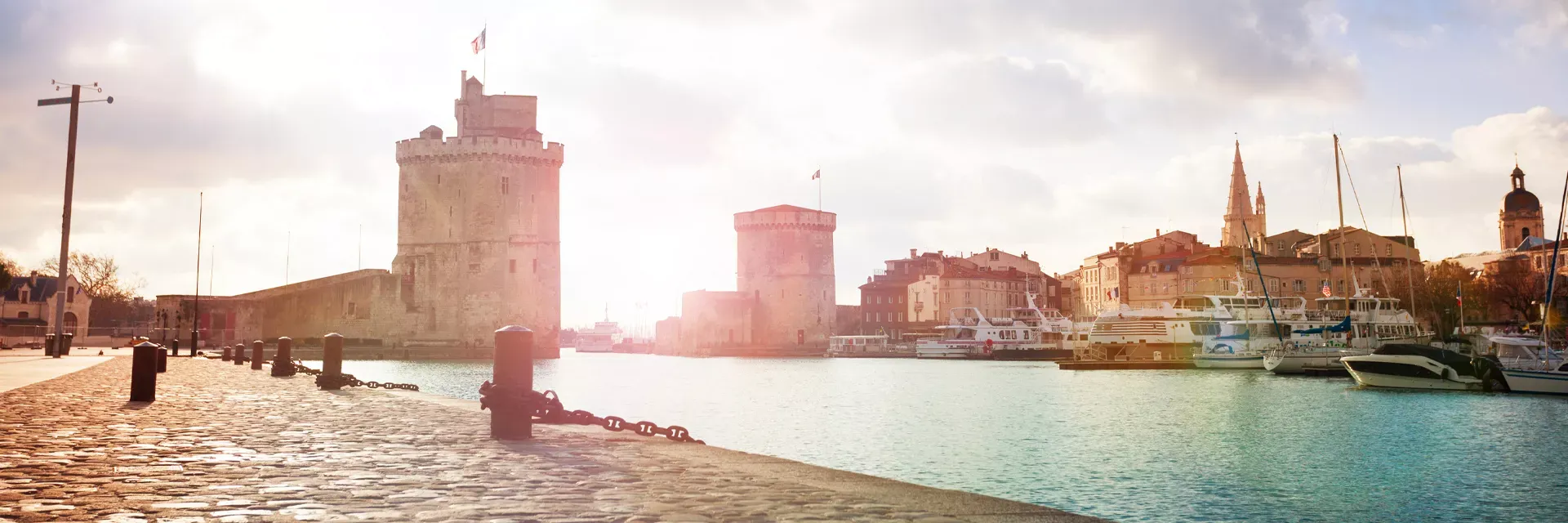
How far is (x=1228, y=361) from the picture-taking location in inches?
2094

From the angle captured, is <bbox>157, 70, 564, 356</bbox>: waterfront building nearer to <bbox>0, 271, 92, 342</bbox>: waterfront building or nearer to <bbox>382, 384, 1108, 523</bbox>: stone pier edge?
<bbox>0, 271, 92, 342</bbox>: waterfront building

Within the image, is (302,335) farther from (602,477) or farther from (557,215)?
(602,477)

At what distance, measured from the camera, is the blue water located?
14859mm

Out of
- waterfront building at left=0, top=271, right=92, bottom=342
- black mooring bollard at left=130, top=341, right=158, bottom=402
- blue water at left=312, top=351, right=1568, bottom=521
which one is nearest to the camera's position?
black mooring bollard at left=130, top=341, right=158, bottom=402

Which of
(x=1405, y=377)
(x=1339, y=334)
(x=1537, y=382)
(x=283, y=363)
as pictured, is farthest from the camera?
(x=1339, y=334)

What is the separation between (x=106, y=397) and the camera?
14.9 m

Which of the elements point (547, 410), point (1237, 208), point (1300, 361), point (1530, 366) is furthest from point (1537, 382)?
point (1237, 208)

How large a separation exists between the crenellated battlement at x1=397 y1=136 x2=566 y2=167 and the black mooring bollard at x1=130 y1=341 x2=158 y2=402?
5471 cm

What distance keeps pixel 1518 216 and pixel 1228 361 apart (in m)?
76.0

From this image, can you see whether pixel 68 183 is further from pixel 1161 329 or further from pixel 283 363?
pixel 1161 329

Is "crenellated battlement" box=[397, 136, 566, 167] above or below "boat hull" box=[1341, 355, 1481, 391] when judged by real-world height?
above

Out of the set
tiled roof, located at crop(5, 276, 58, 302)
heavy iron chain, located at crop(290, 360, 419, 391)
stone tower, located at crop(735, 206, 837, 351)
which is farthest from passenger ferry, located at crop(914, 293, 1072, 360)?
heavy iron chain, located at crop(290, 360, 419, 391)

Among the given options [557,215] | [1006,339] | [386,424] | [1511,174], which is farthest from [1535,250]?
[386,424]

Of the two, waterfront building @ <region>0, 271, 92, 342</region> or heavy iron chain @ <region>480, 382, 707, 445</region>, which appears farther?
waterfront building @ <region>0, 271, 92, 342</region>
